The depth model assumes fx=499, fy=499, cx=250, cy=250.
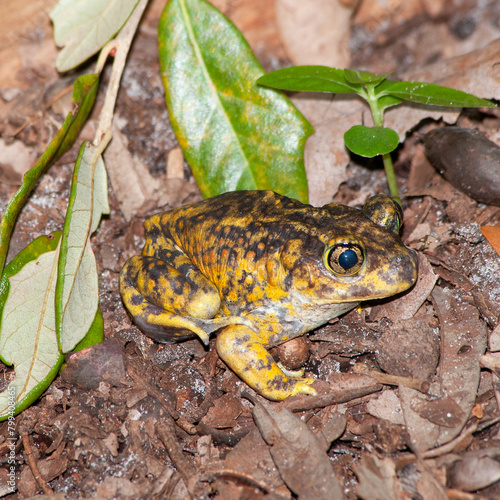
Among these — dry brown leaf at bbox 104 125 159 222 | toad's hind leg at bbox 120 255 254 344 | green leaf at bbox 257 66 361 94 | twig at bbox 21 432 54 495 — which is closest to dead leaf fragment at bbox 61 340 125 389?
toad's hind leg at bbox 120 255 254 344

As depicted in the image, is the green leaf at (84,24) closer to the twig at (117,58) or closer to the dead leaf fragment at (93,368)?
the twig at (117,58)

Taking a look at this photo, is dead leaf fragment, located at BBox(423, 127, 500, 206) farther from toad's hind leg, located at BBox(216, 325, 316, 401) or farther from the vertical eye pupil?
toad's hind leg, located at BBox(216, 325, 316, 401)

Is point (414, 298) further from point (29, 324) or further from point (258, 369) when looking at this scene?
point (29, 324)

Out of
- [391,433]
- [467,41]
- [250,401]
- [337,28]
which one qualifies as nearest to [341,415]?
[391,433]

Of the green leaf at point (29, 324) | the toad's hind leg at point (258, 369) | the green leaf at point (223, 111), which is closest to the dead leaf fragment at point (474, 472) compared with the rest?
the toad's hind leg at point (258, 369)

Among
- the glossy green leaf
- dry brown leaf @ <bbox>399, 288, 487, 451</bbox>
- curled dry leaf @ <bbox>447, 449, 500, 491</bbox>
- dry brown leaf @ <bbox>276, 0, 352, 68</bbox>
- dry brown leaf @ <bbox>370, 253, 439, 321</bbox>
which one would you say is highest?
the glossy green leaf

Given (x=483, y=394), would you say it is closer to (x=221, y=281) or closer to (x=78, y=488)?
(x=221, y=281)
